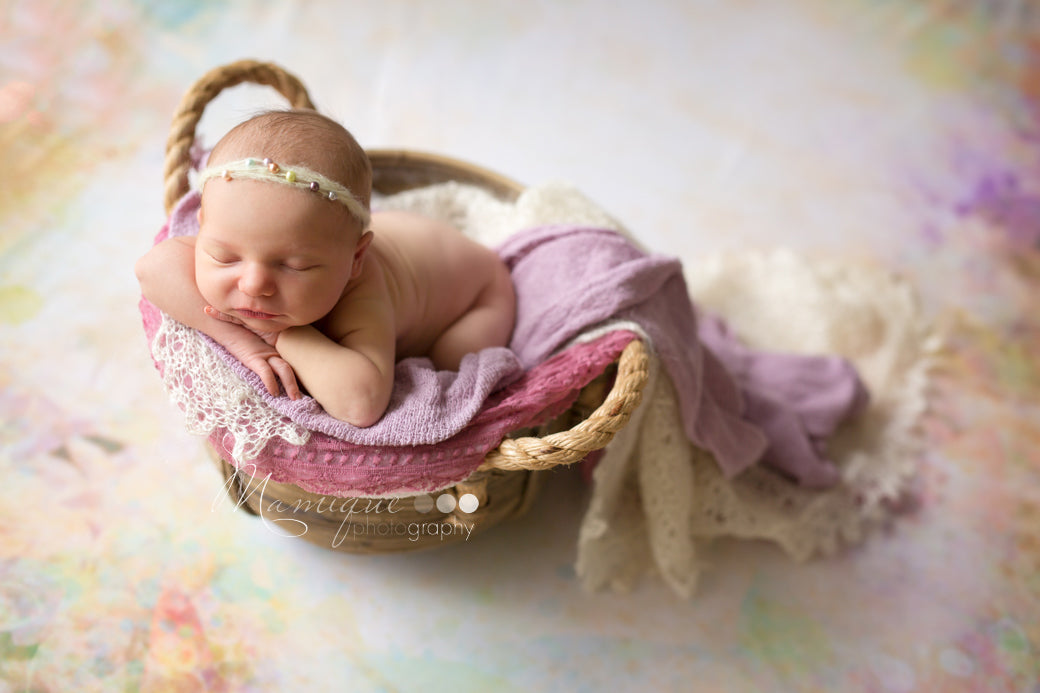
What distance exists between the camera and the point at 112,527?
1.38 metres

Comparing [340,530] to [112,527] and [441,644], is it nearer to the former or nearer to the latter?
[441,644]

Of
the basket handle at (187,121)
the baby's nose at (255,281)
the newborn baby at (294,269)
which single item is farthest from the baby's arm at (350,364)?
the basket handle at (187,121)

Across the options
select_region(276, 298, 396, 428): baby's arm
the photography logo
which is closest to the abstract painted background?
the photography logo

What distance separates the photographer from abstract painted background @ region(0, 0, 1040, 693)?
1.32 meters

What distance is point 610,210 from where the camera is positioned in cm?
212

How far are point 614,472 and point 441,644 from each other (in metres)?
0.38

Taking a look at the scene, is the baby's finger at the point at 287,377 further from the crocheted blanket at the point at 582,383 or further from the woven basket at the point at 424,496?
the woven basket at the point at 424,496

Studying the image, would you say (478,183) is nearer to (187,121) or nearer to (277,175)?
(187,121)

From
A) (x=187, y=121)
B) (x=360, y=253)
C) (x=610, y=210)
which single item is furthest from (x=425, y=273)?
(x=610, y=210)

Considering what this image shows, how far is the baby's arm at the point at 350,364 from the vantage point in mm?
1073

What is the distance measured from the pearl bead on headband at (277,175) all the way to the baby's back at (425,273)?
224 mm

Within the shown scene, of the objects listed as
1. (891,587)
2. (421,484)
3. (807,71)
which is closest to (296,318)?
(421,484)

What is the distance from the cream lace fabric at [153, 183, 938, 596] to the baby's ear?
203 millimetres

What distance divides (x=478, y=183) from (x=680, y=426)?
62 centimetres
